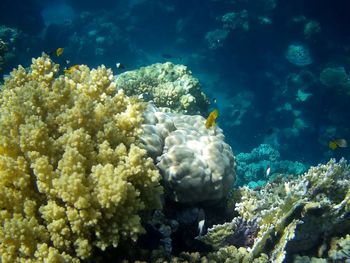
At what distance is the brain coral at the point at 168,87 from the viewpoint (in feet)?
26.5

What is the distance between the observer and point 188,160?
419cm

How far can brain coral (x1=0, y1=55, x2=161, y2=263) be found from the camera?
8.54 ft

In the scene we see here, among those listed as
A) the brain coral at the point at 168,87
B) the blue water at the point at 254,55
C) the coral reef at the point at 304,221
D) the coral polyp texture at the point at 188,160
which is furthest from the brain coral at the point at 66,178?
the blue water at the point at 254,55

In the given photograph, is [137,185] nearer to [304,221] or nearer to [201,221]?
[201,221]

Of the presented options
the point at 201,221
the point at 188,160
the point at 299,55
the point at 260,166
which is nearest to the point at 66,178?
the point at 188,160

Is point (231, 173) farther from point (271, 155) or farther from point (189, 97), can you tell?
point (271, 155)

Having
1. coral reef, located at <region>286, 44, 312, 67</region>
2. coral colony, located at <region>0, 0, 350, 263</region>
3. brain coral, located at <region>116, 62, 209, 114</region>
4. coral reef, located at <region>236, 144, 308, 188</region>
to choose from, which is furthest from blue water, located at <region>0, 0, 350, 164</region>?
coral colony, located at <region>0, 0, 350, 263</region>

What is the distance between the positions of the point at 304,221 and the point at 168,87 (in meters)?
4.96

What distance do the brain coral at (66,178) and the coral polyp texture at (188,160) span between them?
0.79 m

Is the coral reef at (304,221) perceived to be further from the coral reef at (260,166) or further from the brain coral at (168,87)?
the coral reef at (260,166)

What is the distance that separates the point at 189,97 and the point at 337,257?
481cm

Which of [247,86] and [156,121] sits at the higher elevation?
[247,86]

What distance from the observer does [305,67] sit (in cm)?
2200

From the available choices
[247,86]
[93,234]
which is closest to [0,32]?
[247,86]
